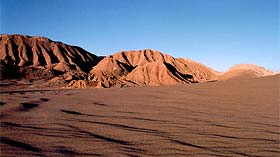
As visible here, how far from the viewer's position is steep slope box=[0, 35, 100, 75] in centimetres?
7169

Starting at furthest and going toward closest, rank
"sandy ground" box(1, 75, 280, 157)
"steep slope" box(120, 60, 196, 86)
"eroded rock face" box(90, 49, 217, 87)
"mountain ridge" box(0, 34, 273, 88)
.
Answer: "eroded rock face" box(90, 49, 217, 87) < "steep slope" box(120, 60, 196, 86) < "mountain ridge" box(0, 34, 273, 88) < "sandy ground" box(1, 75, 280, 157)

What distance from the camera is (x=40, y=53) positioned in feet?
256

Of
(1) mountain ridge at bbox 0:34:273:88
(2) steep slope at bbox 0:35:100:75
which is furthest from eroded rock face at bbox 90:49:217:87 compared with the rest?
(2) steep slope at bbox 0:35:100:75

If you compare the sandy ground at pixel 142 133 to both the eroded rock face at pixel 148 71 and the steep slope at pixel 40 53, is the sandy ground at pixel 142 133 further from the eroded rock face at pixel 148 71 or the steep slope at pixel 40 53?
the steep slope at pixel 40 53

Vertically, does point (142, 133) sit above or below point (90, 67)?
below

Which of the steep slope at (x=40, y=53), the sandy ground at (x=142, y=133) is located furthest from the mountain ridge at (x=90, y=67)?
the sandy ground at (x=142, y=133)

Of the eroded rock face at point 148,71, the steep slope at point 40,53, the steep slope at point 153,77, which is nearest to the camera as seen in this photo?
the steep slope at point 153,77

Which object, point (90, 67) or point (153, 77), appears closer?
point (153, 77)

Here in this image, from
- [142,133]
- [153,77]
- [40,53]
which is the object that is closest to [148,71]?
[153,77]

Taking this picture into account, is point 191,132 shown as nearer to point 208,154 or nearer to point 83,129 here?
point 208,154

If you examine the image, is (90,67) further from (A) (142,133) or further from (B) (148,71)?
(A) (142,133)

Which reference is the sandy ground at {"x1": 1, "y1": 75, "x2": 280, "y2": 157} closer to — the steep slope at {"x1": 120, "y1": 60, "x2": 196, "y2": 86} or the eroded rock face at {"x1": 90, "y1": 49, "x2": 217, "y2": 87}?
the eroded rock face at {"x1": 90, "y1": 49, "x2": 217, "y2": 87}

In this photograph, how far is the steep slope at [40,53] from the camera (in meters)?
71.7

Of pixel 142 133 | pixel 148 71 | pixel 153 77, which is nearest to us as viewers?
pixel 142 133
